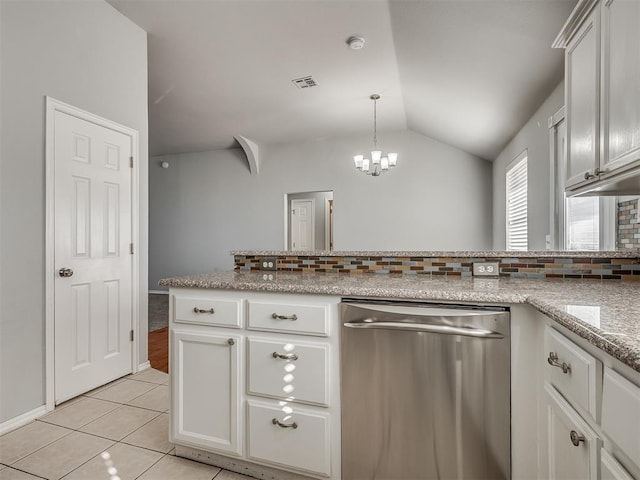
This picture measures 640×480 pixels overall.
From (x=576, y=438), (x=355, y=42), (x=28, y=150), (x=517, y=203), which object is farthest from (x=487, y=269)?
(x=517, y=203)

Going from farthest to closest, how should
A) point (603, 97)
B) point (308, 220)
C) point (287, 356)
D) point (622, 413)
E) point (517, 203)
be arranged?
point (308, 220) → point (517, 203) → point (287, 356) → point (603, 97) → point (622, 413)

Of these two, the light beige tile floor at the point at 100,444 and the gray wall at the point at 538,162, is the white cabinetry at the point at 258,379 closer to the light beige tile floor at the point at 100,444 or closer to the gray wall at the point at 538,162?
the light beige tile floor at the point at 100,444

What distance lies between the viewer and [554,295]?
1.20 metres

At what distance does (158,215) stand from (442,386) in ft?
22.7

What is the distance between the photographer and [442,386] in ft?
4.08

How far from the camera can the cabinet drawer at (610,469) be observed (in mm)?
696

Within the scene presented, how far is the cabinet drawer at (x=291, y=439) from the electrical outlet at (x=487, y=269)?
3.28ft

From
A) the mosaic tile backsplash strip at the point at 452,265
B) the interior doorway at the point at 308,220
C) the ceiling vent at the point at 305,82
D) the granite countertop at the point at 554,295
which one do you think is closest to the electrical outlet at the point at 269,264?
the mosaic tile backsplash strip at the point at 452,265

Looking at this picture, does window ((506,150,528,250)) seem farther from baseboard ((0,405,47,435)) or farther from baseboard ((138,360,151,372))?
baseboard ((0,405,47,435))

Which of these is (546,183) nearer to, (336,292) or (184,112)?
(336,292)

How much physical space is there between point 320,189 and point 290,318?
4751 mm

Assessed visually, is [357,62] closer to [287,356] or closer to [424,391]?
[287,356]

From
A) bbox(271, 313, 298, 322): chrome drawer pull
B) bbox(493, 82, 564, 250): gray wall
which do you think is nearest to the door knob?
bbox(271, 313, 298, 322): chrome drawer pull

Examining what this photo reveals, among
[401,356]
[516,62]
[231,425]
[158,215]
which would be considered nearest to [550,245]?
[516,62]
